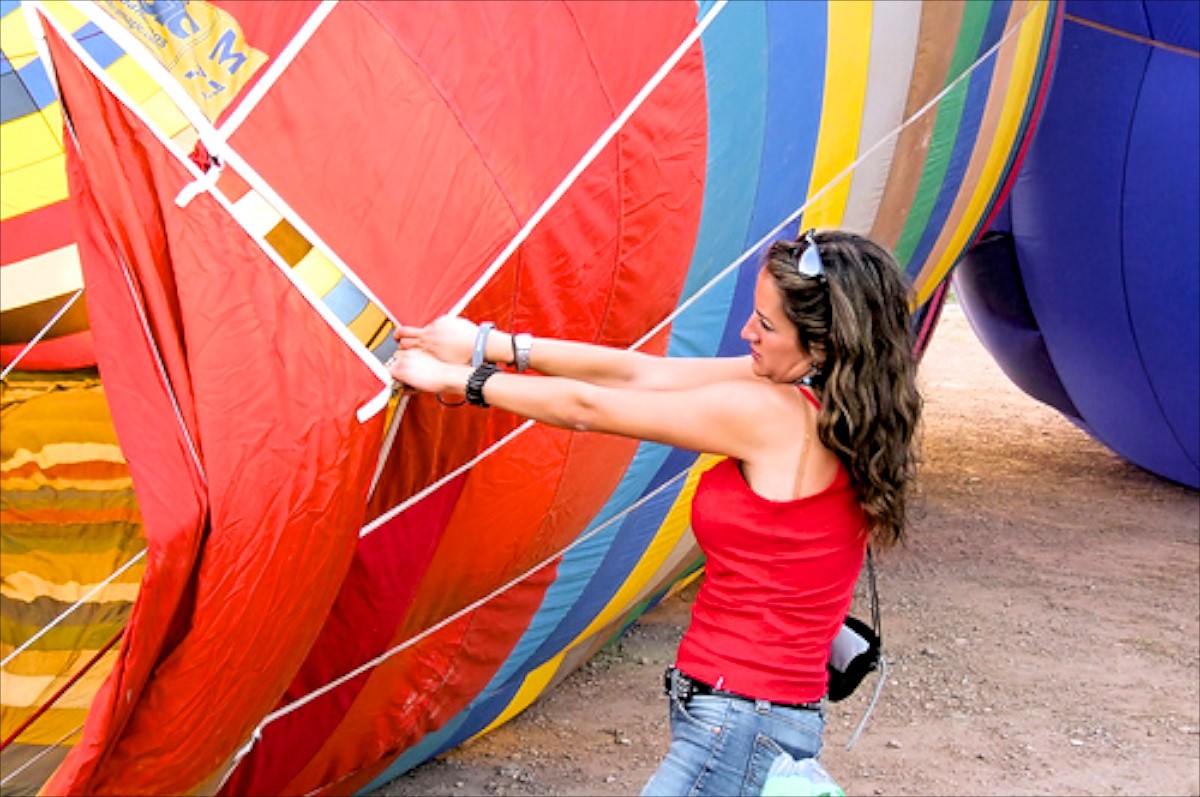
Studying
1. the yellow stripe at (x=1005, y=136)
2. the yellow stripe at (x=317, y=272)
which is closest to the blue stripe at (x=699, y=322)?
the yellow stripe at (x=317, y=272)

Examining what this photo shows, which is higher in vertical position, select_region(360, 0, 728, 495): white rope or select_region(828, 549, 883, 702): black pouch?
select_region(360, 0, 728, 495): white rope

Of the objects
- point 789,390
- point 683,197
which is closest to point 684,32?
point 683,197

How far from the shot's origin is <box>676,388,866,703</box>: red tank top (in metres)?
2.74

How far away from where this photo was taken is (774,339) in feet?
8.87

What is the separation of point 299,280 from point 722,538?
0.79 m

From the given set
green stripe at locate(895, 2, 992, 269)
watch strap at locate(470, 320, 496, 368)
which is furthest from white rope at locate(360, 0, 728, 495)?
green stripe at locate(895, 2, 992, 269)

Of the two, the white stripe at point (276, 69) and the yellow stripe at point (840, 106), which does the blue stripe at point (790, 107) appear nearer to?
the yellow stripe at point (840, 106)

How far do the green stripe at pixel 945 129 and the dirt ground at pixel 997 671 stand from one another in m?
1.34

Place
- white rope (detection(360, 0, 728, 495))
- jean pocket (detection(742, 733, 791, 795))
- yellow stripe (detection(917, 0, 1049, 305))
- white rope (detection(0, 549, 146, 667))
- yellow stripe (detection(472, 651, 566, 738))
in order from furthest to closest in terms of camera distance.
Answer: yellow stripe (detection(917, 0, 1049, 305)) < yellow stripe (detection(472, 651, 566, 738)) < white rope (detection(0, 549, 146, 667)) < white rope (detection(360, 0, 728, 495)) < jean pocket (detection(742, 733, 791, 795))

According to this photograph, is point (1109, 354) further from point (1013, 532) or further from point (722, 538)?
point (722, 538)

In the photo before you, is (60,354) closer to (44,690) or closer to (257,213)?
(44,690)

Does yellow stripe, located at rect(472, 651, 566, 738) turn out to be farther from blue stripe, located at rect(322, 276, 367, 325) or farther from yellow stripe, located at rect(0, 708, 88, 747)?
blue stripe, located at rect(322, 276, 367, 325)

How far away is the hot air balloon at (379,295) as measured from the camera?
8.81 feet

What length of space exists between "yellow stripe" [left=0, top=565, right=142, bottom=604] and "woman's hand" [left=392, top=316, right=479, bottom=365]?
128cm
